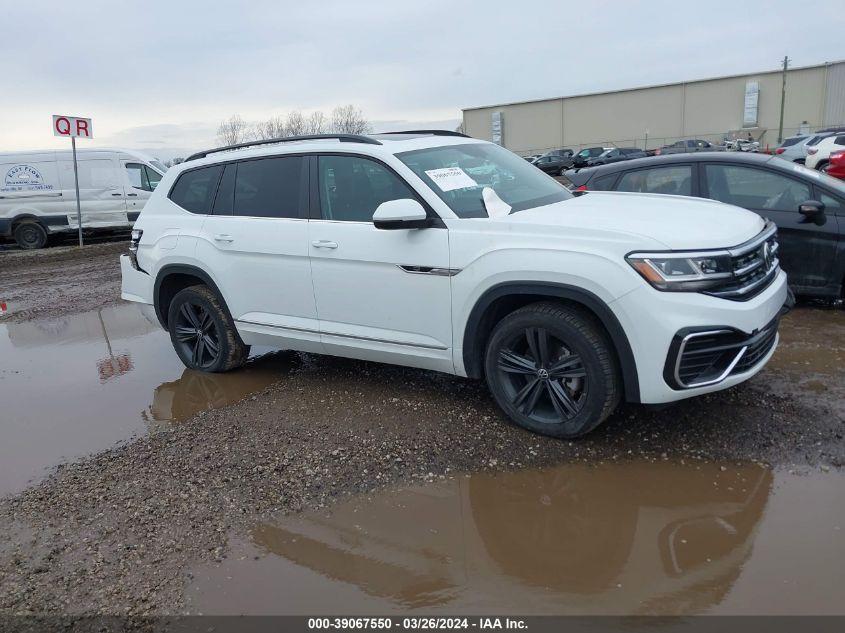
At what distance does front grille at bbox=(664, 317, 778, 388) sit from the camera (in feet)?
11.2

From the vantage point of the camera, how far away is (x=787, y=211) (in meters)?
5.98

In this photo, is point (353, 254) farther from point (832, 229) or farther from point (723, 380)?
point (832, 229)

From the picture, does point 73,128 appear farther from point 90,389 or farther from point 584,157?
point 584,157

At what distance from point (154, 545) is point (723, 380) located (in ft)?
9.67

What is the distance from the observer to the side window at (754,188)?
19.7ft

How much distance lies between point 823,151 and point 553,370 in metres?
20.5

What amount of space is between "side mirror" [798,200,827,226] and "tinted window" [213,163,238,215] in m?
4.74

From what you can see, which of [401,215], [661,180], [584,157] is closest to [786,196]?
[661,180]

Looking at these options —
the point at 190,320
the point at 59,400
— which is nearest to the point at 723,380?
the point at 190,320

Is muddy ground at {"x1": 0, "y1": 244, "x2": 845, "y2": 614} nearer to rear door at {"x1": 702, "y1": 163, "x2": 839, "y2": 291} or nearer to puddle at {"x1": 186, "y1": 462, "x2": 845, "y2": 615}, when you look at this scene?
puddle at {"x1": 186, "y1": 462, "x2": 845, "y2": 615}

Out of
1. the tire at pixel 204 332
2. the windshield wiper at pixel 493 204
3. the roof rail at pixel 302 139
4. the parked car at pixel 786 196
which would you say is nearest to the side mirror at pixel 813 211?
the parked car at pixel 786 196

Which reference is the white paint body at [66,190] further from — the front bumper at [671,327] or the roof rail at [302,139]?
the front bumper at [671,327]

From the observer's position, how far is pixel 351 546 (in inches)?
123

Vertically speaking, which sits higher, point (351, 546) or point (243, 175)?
point (243, 175)
